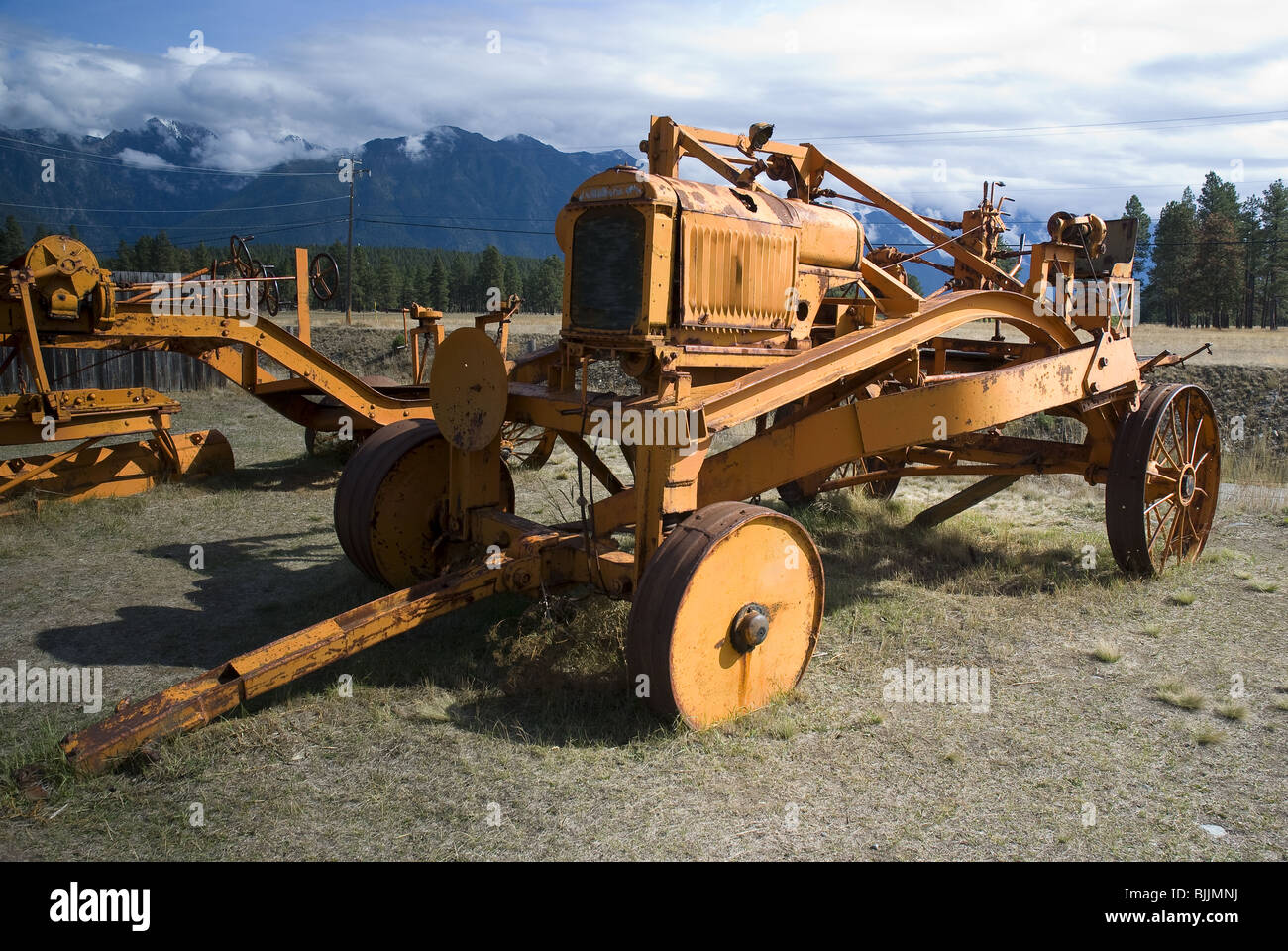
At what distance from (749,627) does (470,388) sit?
7.87 ft

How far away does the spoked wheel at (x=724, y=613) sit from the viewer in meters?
4.26

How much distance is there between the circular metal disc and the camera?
560cm

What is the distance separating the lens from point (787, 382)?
5.00 metres

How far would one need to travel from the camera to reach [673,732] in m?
4.44

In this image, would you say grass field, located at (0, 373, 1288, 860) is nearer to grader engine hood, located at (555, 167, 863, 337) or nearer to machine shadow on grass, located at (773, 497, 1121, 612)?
machine shadow on grass, located at (773, 497, 1121, 612)

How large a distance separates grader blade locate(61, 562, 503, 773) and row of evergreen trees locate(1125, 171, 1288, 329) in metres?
65.1

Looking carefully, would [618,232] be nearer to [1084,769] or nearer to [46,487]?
[1084,769]

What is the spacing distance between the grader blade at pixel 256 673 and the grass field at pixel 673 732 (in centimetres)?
16

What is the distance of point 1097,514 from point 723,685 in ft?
22.5

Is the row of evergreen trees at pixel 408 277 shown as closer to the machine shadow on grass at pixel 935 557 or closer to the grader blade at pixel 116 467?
the grader blade at pixel 116 467

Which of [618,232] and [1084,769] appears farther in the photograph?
[618,232]

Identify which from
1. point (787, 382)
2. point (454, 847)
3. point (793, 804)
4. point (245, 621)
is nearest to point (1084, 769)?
point (793, 804)

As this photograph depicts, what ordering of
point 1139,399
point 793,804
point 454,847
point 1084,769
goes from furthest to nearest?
point 1139,399, point 1084,769, point 793,804, point 454,847

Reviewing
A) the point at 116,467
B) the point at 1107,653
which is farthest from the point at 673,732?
the point at 116,467
